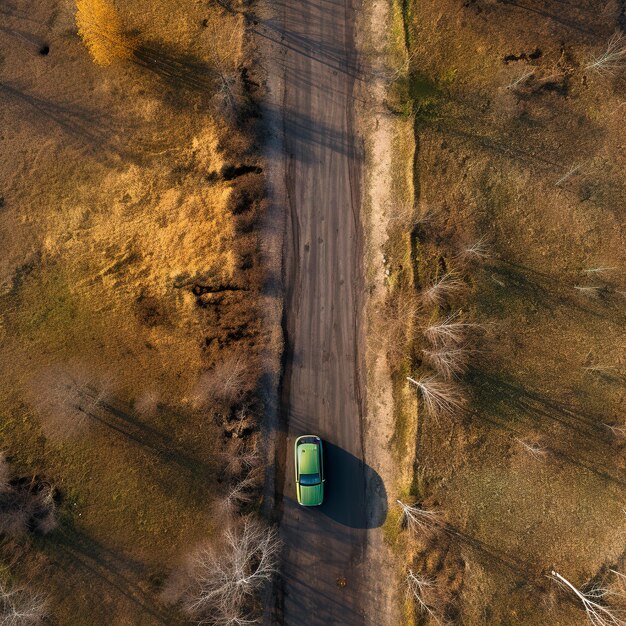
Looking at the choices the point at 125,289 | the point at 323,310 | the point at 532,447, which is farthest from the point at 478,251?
the point at 125,289

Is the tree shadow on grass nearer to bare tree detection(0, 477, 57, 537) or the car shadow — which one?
bare tree detection(0, 477, 57, 537)

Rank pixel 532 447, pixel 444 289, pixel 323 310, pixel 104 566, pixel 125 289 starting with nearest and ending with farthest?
pixel 104 566 < pixel 532 447 < pixel 444 289 < pixel 323 310 < pixel 125 289

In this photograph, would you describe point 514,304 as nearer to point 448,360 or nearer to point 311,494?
point 448,360

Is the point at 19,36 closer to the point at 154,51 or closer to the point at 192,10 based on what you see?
the point at 154,51

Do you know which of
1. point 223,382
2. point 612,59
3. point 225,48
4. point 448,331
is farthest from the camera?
point 225,48

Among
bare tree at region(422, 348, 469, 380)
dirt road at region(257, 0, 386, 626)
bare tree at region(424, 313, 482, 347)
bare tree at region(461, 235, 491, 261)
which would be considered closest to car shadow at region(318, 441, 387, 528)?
dirt road at region(257, 0, 386, 626)

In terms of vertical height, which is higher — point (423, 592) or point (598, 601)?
point (423, 592)

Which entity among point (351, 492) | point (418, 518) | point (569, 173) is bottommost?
point (418, 518)
